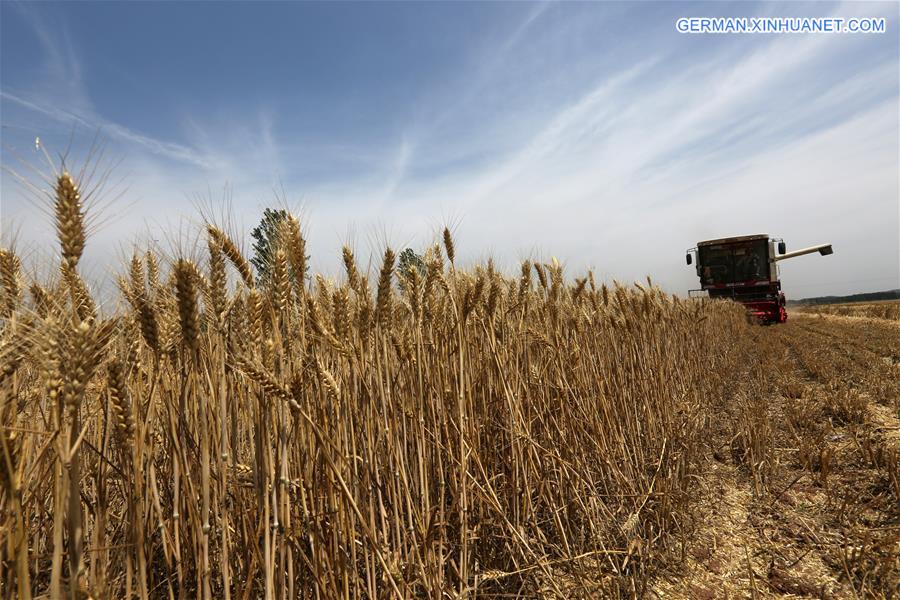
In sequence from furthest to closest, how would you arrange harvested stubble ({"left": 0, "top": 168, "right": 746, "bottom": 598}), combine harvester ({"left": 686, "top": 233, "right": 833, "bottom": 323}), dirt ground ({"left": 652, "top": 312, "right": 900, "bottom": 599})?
combine harvester ({"left": 686, "top": 233, "right": 833, "bottom": 323})
dirt ground ({"left": 652, "top": 312, "right": 900, "bottom": 599})
harvested stubble ({"left": 0, "top": 168, "right": 746, "bottom": 598})

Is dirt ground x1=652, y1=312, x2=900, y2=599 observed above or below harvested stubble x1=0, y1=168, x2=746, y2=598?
below

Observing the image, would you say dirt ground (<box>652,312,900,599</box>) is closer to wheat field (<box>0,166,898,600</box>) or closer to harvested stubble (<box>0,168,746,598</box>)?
wheat field (<box>0,166,898,600</box>)

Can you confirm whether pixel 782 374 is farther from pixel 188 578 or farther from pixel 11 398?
pixel 11 398

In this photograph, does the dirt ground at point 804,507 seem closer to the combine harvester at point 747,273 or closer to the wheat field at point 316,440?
the wheat field at point 316,440

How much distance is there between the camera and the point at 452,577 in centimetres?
182

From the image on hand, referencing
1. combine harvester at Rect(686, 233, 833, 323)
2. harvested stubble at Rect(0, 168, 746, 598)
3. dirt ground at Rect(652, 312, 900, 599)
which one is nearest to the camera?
harvested stubble at Rect(0, 168, 746, 598)

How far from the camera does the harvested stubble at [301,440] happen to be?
1054 mm

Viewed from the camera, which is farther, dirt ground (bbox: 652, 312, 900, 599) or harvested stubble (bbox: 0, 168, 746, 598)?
dirt ground (bbox: 652, 312, 900, 599)

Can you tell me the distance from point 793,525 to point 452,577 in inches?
73.4

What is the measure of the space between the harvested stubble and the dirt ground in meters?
0.23

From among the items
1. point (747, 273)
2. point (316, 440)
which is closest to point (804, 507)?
point (316, 440)

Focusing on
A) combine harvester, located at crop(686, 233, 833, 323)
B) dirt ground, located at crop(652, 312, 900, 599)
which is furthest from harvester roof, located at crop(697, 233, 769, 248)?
dirt ground, located at crop(652, 312, 900, 599)

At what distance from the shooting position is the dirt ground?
186 cm

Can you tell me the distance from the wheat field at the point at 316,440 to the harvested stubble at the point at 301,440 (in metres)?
0.01
